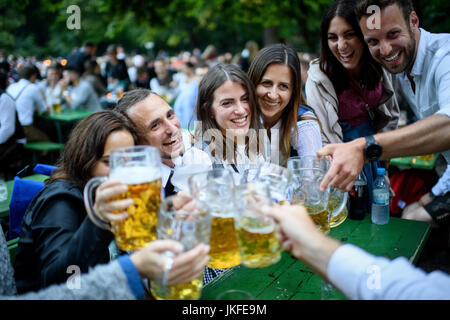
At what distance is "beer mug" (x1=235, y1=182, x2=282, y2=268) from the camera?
3.27 ft

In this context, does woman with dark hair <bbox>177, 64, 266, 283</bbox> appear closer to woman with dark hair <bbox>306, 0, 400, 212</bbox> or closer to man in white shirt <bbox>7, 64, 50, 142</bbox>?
woman with dark hair <bbox>306, 0, 400, 212</bbox>

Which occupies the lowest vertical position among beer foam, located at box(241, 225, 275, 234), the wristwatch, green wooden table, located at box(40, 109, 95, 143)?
beer foam, located at box(241, 225, 275, 234)

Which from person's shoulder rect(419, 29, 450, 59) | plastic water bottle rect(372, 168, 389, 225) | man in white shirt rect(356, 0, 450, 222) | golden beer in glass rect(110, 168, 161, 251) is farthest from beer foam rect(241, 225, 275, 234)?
person's shoulder rect(419, 29, 450, 59)

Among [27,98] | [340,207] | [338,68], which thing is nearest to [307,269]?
[340,207]

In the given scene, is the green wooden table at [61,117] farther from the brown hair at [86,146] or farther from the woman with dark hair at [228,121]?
the brown hair at [86,146]

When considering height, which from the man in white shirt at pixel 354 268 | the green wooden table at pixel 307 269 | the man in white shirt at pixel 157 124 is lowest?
the green wooden table at pixel 307 269

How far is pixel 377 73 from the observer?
2.65 m

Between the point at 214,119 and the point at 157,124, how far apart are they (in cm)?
58

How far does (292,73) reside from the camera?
2496 mm

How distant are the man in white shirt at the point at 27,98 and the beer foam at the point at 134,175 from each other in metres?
5.71

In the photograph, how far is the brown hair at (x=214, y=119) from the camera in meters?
2.32

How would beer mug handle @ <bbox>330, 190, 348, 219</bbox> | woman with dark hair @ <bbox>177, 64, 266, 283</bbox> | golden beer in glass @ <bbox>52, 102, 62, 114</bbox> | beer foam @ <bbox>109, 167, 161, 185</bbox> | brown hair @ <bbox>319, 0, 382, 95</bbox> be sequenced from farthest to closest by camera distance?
golden beer in glass @ <bbox>52, 102, 62, 114</bbox> → brown hair @ <bbox>319, 0, 382, 95</bbox> → woman with dark hair @ <bbox>177, 64, 266, 283</bbox> → beer mug handle @ <bbox>330, 190, 348, 219</bbox> → beer foam @ <bbox>109, 167, 161, 185</bbox>

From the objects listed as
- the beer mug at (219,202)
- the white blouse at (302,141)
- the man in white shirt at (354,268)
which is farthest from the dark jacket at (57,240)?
the white blouse at (302,141)

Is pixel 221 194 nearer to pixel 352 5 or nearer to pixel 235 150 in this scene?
pixel 235 150
